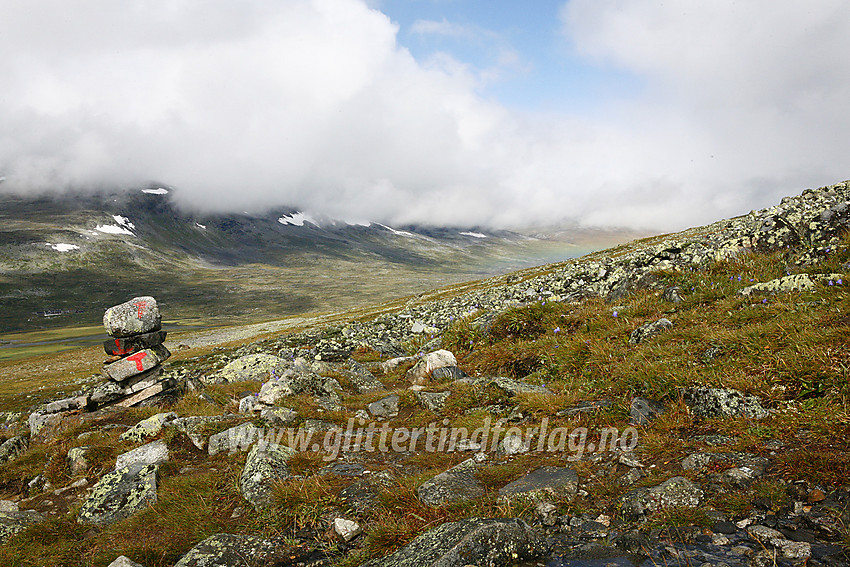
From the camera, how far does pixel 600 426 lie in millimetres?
6531

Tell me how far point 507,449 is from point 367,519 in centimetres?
251

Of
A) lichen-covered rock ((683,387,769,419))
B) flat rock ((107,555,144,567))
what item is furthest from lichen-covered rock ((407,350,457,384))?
flat rock ((107,555,144,567))

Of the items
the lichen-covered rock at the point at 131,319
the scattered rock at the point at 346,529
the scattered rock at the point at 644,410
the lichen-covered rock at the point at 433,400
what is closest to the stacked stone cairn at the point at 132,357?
the lichen-covered rock at the point at 131,319

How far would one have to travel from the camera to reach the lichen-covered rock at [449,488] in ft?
16.9

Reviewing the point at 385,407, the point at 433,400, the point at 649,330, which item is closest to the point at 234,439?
the point at 385,407

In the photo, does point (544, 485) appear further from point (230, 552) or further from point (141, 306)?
point (141, 306)

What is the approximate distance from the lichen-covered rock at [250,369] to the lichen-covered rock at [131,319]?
320 centimetres

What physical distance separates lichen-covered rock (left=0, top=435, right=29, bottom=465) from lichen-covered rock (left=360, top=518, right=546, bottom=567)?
11.7 m

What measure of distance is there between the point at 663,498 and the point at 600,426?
2.23 meters

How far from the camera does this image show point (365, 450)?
7.59 meters

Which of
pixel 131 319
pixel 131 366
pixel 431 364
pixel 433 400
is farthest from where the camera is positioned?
pixel 131 319

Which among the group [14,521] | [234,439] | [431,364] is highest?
[431,364]

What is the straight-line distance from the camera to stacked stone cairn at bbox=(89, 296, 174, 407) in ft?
47.6

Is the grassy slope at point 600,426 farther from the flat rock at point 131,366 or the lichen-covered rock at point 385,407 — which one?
the flat rock at point 131,366
